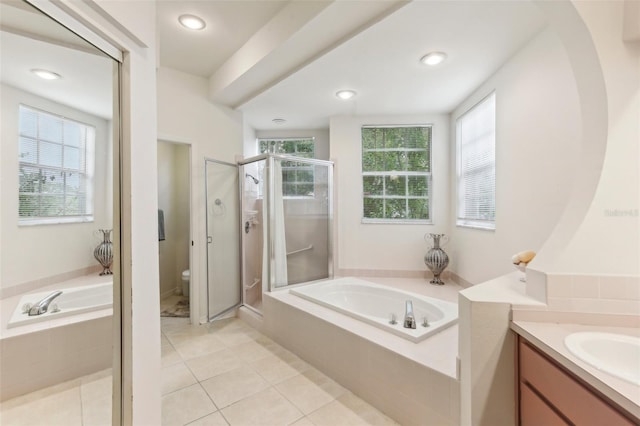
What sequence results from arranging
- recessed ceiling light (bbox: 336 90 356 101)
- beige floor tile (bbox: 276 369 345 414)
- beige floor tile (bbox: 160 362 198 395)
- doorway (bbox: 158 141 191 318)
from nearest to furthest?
beige floor tile (bbox: 276 369 345 414)
beige floor tile (bbox: 160 362 198 395)
recessed ceiling light (bbox: 336 90 356 101)
doorway (bbox: 158 141 191 318)

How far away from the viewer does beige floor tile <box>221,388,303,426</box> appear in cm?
158

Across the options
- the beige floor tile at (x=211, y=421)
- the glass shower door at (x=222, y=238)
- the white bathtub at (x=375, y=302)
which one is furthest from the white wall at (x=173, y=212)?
the beige floor tile at (x=211, y=421)

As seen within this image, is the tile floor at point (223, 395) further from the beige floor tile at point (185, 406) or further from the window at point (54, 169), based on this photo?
the window at point (54, 169)

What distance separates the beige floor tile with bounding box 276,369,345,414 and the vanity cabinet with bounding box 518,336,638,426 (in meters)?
1.08

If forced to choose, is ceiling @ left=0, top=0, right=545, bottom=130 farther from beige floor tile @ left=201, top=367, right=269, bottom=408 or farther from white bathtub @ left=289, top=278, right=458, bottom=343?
white bathtub @ left=289, top=278, right=458, bottom=343

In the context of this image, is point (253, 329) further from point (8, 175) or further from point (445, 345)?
point (8, 175)

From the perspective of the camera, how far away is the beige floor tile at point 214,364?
2055 mm

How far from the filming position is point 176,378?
1.99 meters

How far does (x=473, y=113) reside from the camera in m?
2.89

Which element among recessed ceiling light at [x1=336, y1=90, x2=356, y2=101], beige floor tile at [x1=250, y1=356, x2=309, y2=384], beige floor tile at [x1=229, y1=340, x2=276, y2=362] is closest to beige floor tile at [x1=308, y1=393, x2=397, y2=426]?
beige floor tile at [x1=250, y1=356, x2=309, y2=384]

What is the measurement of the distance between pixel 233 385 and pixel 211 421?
1.06ft

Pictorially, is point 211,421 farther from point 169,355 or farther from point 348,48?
point 348,48

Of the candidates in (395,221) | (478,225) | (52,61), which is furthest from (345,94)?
(52,61)

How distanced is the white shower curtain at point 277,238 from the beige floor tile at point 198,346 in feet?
2.38
